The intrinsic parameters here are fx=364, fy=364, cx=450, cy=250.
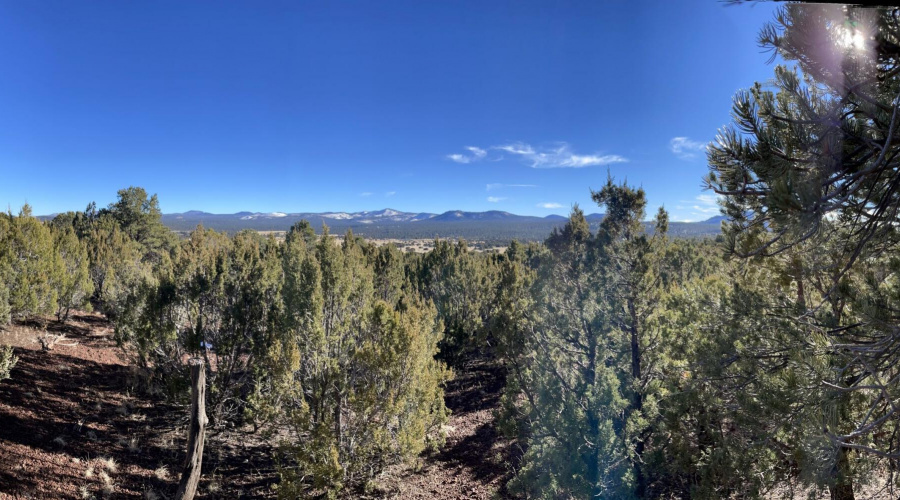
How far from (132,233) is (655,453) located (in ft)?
Result: 140

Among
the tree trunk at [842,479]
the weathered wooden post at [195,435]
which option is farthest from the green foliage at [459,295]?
the weathered wooden post at [195,435]

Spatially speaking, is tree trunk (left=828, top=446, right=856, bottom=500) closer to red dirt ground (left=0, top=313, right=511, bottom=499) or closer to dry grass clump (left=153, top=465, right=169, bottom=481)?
red dirt ground (left=0, top=313, right=511, bottom=499)

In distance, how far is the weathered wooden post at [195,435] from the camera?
4242 millimetres

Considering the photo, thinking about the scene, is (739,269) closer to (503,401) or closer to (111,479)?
(503,401)

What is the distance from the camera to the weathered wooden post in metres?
4.24

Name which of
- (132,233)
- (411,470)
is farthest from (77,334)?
(132,233)

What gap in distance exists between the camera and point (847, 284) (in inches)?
158

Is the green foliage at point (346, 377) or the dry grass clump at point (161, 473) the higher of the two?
the green foliage at point (346, 377)

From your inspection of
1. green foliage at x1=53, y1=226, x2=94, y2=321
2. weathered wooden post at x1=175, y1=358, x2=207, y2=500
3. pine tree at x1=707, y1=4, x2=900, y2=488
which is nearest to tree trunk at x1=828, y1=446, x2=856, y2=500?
pine tree at x1=707, y1=4, x2=900, y2=488

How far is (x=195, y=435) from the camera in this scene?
4.35 m

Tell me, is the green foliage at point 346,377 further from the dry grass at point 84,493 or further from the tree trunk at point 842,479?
the tree trunk at point 842,479

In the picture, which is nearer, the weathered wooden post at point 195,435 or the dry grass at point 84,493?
the weathered wooden post at point 195,435

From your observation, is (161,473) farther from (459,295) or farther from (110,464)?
(459,295)

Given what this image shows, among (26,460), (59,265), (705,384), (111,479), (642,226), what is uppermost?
(642,226)
